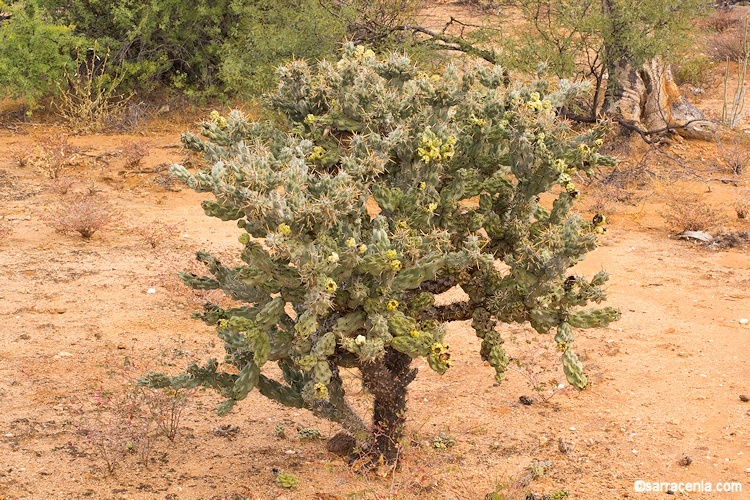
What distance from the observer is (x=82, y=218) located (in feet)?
29.6

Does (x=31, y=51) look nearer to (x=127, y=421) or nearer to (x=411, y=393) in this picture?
(x=127, y=421)

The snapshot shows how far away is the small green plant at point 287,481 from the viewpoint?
16.4 feet

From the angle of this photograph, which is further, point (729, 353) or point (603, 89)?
point (603, 89)

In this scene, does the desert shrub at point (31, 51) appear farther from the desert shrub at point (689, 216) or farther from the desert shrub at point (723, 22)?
the desert shrub at point (723, 22)

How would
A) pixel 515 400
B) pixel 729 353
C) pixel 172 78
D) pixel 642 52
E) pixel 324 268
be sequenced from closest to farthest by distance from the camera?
pixel 324 268
pixel 515 400
pixel 729 353
pixel 642 52
pixel 172 78

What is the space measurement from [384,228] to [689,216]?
6167mm

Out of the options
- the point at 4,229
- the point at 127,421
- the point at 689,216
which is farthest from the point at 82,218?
the point at 689,216

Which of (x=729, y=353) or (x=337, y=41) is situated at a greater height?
(x=337, y=41)

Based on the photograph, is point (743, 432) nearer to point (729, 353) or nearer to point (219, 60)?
point (729, 353)

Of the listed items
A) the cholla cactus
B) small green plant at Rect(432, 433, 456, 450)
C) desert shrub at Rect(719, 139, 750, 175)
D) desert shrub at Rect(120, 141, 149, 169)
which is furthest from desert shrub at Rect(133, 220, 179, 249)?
desert shrub at Rect(719, 139, 750, 175)

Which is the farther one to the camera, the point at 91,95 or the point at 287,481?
the point at 91,95

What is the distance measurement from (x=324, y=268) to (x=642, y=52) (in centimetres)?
827

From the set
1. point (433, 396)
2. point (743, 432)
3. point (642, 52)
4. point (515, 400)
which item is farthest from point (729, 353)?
point (642, 52)

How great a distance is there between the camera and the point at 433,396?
6.34 metres
